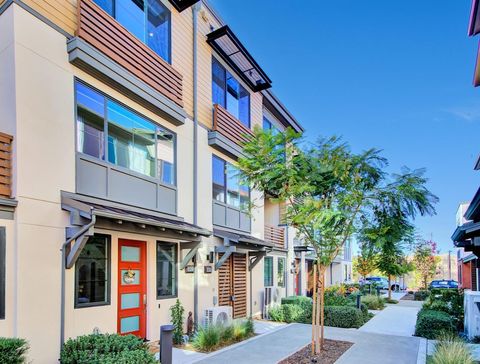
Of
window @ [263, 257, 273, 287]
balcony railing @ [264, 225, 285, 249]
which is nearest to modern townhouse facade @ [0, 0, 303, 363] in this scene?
window @ [263, 257, 273, 287]

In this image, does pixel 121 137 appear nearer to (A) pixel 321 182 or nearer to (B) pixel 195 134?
(B) pixel 195 134

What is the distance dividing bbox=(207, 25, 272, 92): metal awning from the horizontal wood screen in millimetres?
2034

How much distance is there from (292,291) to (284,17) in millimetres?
15481

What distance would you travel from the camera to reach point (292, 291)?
20.8 meters

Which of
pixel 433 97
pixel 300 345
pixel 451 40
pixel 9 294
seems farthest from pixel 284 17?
pixel 9 294

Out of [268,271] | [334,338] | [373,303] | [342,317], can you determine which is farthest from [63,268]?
[373,303]

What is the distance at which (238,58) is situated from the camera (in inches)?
585

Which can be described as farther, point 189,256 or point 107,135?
point 189,256

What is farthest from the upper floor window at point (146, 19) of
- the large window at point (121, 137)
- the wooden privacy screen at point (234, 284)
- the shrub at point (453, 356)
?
the shrub at point (453, 356)

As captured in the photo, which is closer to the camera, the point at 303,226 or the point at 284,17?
the point at 303,226

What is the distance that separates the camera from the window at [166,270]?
10.5 m

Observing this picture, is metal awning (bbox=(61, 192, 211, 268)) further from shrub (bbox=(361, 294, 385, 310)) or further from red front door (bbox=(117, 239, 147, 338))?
shrub (bbox=(361, 294, 385, 310))

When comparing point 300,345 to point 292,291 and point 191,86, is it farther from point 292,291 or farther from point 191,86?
point 292,291

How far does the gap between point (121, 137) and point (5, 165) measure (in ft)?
9.99
